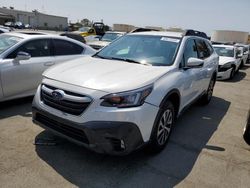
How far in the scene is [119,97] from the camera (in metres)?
2.89

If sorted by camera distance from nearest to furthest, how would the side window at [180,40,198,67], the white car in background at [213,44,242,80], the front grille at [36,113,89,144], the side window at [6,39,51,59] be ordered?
1. the front grille at [36,113,89,144]
2. the side window at [180,40,198,67]
3. the side window at [6,39,51,59]
4. the white car in background at [213,44,242,80]

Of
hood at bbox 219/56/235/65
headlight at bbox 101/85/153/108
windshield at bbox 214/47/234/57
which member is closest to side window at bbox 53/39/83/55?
headlight at bbox 101/85/153/108

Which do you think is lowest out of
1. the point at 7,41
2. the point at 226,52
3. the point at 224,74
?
the point at 224,74

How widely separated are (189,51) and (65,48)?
306 centimetres

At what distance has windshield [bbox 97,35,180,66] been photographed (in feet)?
13.0

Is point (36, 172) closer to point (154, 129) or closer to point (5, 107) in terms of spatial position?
point (154, 129)

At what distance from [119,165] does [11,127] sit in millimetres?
2064

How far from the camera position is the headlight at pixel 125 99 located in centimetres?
288

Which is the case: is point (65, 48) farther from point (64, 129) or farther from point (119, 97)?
point (119, 97)

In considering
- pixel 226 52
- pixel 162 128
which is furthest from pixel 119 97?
pixel 226 52

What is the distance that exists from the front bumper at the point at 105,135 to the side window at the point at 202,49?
2.93 metres

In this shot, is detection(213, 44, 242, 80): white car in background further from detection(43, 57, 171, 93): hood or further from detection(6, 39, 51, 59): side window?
detection(43, 57, 171, 93): hood

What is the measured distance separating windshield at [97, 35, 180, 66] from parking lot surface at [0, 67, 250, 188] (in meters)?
1.38

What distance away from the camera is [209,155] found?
3805 mm
